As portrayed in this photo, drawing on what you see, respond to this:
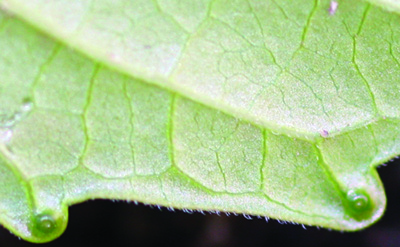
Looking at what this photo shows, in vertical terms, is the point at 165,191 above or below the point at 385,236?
above

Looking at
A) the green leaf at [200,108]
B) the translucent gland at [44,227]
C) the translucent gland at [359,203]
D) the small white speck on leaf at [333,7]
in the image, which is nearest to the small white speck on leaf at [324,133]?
the green leaf at [200,108]

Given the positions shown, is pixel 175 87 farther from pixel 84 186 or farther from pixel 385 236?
pixel 385 236

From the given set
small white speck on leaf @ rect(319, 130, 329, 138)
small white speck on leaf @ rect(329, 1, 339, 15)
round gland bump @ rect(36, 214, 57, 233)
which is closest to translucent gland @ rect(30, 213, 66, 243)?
round gland bump @ rect(36, 214, 57, 233)

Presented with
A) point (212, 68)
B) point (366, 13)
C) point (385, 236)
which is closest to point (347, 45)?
point (366, 13)

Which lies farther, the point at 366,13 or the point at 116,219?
the point at 116,219

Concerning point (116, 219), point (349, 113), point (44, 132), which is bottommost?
point (116, 219)

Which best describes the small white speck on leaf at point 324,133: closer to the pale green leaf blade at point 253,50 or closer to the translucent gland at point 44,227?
the pale green leaf blade at point 253,50

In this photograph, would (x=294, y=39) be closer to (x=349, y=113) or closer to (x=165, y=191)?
(x=349, y=113)
